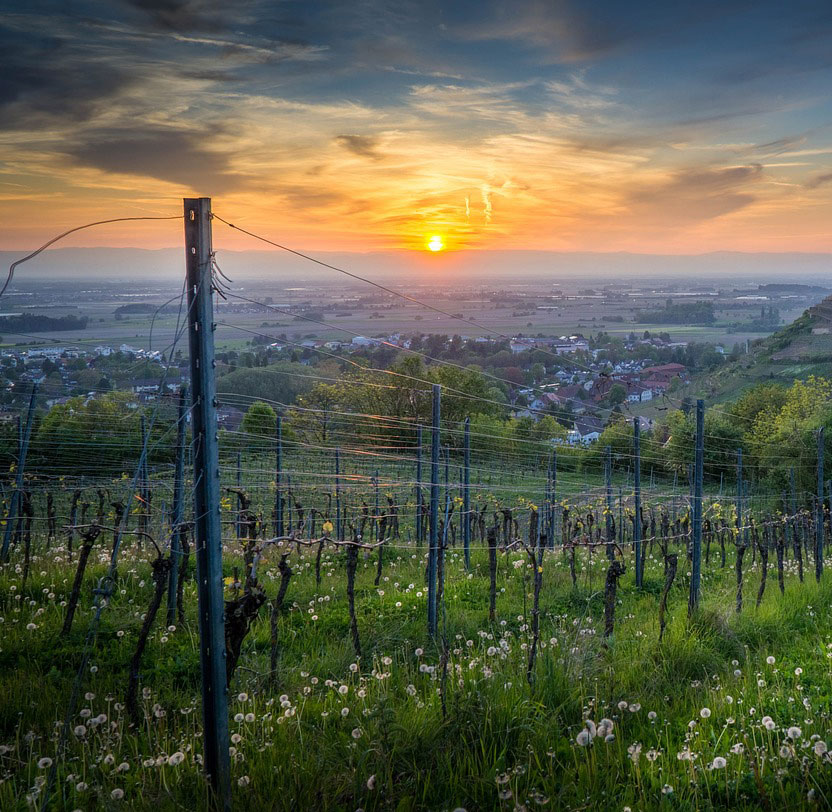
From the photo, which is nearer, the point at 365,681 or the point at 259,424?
the point at 365,681

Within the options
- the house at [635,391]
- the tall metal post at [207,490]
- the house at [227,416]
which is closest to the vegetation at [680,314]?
the house at [635,391]

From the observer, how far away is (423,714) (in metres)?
5.54

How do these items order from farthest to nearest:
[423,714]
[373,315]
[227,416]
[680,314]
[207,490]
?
[680,314]
[373,315]
[227,416]
[423,714]
[207,490]

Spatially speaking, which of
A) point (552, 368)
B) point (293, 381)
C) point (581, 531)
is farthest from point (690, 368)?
point (581, 531)

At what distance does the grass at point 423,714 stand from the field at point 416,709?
0.07ft

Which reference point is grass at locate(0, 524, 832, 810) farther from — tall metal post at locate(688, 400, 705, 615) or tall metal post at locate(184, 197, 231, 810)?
tall metal post at locate(688, 400, 705, 615)

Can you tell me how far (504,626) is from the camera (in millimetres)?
9305

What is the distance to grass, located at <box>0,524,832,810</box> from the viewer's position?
15.3 ft

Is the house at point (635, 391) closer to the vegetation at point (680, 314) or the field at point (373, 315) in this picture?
the field at point (373, 315)

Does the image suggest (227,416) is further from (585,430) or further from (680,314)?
(680,314)

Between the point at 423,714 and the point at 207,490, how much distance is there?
105 inches

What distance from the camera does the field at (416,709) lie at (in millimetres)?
4680

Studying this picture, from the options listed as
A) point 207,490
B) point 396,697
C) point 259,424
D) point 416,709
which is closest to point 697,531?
point 396,697

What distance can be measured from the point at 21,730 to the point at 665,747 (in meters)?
5.46
